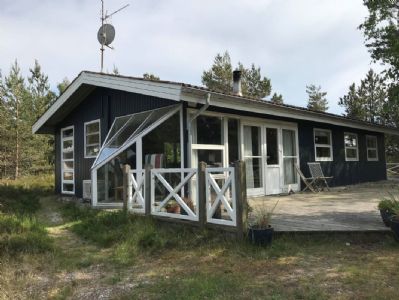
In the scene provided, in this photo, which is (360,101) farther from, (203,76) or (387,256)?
(387,256)

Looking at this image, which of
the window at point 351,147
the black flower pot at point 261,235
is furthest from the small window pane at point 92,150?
the window at point 351,147

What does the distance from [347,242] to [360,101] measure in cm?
2793

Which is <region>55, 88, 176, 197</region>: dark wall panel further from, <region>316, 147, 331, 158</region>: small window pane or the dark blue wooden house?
<region>316, 147, 331, 158</region>: small window pane

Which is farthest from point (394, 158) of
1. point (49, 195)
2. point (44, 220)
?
point (44, 220)

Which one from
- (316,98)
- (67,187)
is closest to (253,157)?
(67,187)

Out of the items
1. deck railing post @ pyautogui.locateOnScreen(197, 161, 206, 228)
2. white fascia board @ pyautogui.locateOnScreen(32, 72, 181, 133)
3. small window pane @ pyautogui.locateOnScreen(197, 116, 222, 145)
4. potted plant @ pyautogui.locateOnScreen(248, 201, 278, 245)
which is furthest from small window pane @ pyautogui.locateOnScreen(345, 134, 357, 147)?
potted plant @ pyautogui.locateOnScreen(248, 201, 278, 245)

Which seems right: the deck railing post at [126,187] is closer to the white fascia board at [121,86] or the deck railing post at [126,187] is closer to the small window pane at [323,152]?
the white fascia board at [121,86]

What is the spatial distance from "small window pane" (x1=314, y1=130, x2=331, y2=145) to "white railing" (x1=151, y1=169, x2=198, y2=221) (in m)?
6.42

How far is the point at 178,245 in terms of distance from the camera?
4.93m

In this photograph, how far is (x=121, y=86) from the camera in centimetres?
809

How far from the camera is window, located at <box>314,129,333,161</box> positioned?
11430 millimetres

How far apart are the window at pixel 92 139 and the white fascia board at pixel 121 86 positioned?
979mm

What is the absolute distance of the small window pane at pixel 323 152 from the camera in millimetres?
11492

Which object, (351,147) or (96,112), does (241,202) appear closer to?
(96,112)
